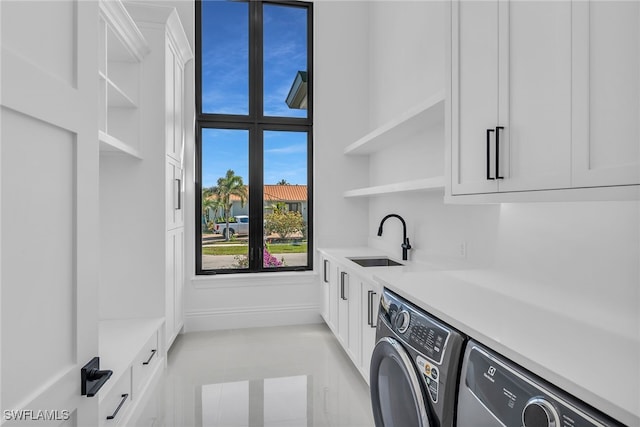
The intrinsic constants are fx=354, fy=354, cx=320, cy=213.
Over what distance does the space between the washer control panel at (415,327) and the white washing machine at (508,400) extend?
0.39 ft

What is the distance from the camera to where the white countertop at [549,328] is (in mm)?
728

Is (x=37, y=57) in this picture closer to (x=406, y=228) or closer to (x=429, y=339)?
(x=429, y=339)

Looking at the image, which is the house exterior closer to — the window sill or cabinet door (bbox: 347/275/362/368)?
the window sill

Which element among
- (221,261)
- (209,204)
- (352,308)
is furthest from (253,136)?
(352,308)

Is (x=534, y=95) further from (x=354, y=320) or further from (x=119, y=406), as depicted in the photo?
(x=119, y=406)

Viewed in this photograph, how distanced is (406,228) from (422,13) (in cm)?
172

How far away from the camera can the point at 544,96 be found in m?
1.14

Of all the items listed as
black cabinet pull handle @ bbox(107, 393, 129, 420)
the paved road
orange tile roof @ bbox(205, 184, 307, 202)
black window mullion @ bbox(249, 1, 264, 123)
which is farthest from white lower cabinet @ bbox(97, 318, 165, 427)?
black window mullion @ bbox(249, 1, 264, 123)

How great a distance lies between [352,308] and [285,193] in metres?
1.75

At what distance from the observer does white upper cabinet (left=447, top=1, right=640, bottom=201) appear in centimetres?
91

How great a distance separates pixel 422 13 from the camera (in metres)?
2.79

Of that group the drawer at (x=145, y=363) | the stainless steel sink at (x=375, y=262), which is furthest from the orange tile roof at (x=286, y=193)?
the drawer at (x=145, y=363)

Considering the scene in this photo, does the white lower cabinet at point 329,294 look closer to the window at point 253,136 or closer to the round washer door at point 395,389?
the window at point 253,136

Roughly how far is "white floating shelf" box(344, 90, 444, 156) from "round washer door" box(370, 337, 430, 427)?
1.32 m
